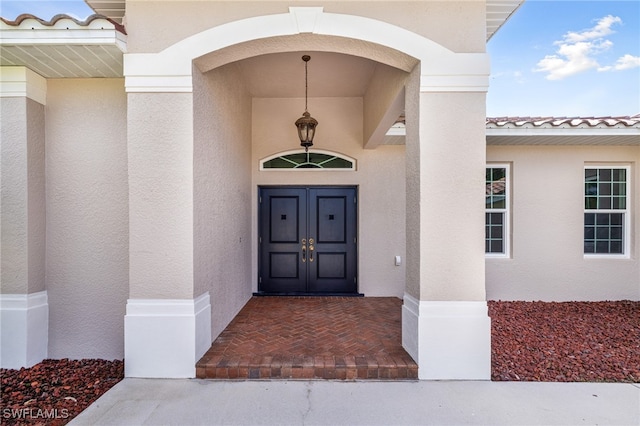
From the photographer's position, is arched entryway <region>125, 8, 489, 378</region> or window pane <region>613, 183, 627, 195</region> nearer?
arched entryway <region>125, 8, 489, 378</region>

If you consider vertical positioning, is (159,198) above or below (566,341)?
above

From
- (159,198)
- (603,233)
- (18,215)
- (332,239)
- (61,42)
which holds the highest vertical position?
(61,42)

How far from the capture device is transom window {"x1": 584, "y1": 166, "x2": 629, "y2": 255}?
6.10 metres

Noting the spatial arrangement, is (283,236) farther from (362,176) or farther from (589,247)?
(589,247)

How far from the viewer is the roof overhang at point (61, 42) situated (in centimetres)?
280

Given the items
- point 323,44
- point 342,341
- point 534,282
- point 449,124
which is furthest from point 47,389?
point 534,282

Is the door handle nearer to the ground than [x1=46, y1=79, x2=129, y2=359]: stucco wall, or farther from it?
nearer to the ground

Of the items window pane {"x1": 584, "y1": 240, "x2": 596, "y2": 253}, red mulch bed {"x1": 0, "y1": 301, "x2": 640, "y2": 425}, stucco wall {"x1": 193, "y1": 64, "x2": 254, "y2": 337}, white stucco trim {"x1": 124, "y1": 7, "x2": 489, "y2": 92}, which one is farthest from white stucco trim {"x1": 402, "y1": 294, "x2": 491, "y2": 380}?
window pane {"x1": 584, "y1": 240, "x2": 596, "y2": 253}

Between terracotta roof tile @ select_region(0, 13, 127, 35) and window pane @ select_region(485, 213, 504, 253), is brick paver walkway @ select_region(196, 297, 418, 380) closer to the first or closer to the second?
window pane @ select_region(485, 213, 504, 253)

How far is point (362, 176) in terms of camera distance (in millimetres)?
6211

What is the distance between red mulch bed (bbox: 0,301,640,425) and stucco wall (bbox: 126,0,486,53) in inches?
142

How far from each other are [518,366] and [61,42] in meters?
6.07
